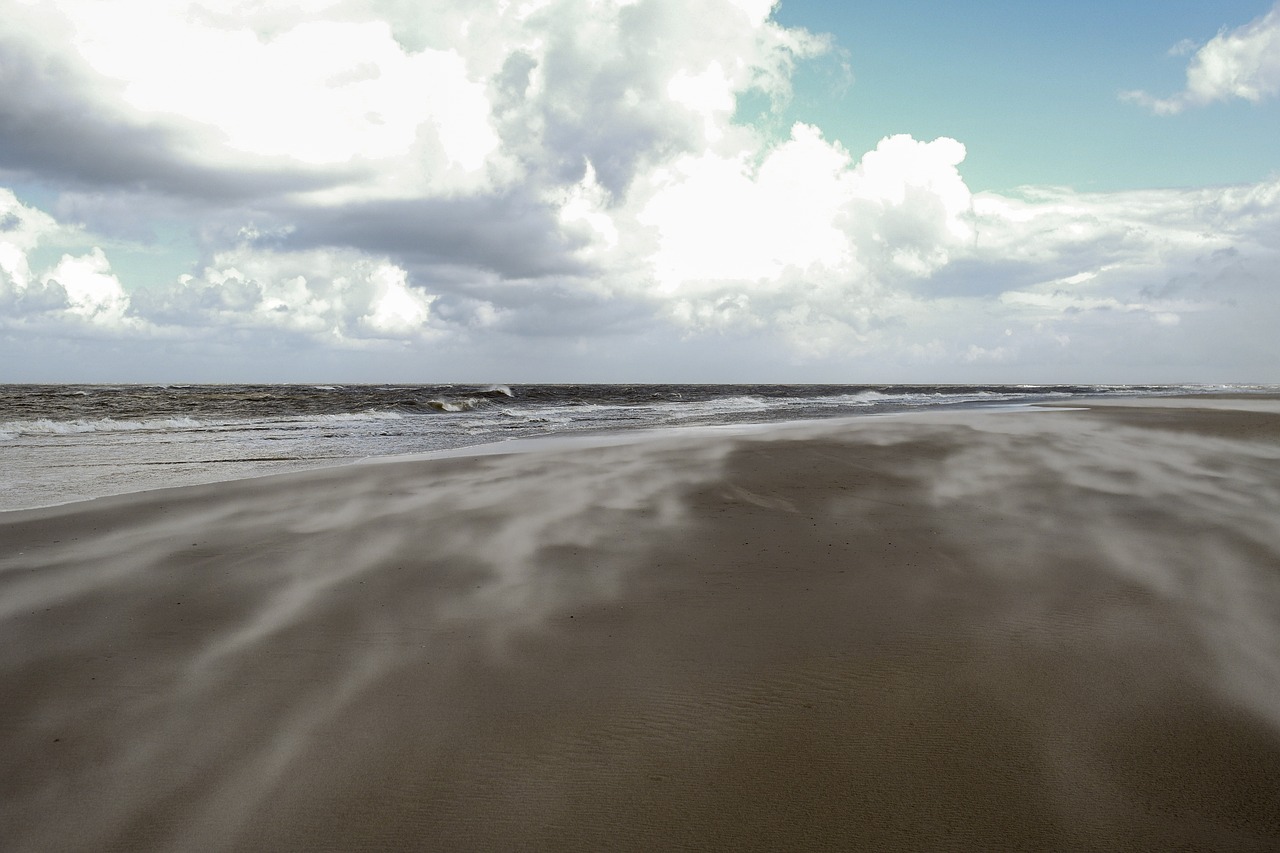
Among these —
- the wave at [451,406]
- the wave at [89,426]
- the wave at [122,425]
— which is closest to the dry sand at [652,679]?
the wave at [122,425]

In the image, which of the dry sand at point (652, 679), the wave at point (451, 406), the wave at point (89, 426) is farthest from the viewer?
the wave at point (451, 406)

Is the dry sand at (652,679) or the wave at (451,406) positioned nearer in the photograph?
the dry sand at (652,679)

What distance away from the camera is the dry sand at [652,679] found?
2633 mm

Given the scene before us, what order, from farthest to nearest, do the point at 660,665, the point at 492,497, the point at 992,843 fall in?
the point at 492,497
the point at 660,665
the point at 992,843

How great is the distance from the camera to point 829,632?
4.20 m

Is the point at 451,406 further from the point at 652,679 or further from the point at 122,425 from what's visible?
the point at 652,679

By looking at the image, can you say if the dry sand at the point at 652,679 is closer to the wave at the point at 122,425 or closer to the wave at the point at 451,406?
the wave at the point at 122,425

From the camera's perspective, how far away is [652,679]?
144 inches

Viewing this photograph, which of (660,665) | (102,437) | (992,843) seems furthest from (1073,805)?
(102,437)

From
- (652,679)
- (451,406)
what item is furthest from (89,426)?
(652,679)

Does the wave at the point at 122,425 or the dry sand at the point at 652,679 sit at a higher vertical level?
the wave at the point at 122,425

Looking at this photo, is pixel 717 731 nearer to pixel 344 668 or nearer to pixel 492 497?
pixel 344 668

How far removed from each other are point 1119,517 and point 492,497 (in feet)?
23.0

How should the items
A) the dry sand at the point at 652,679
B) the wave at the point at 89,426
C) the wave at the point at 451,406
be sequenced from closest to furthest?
1. the dry sand at the point at 652,679
2. the wave at the point at 89,426
3. the wave at the point at 451,406
